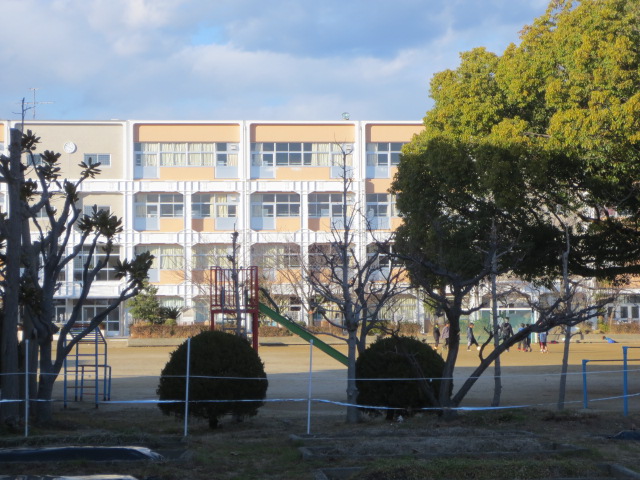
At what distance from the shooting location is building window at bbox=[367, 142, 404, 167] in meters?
61.5

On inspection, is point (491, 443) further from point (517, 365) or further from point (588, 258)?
point (517, 365)

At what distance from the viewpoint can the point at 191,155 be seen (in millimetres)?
61250

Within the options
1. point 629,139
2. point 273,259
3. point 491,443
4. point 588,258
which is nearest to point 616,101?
point 629,139

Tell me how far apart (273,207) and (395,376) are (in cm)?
4560

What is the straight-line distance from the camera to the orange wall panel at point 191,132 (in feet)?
199

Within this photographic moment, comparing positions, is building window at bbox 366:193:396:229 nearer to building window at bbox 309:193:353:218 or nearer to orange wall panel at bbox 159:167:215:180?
building window at bbox 309:193:353:218

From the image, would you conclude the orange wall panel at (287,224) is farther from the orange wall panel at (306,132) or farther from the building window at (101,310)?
the building window at (101,310)

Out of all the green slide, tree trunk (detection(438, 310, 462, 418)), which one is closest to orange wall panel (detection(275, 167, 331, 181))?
the green slide

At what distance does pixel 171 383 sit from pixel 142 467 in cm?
523

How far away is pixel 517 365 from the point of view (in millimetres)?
34406

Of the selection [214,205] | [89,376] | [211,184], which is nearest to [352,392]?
[89,376]

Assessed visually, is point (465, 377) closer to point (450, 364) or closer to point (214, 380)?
point (450, 364)

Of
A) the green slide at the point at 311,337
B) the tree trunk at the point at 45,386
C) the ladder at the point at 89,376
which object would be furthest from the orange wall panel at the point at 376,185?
the tree trunk at the point at 45,386

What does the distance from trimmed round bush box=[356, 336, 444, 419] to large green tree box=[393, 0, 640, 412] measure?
5.60ft
